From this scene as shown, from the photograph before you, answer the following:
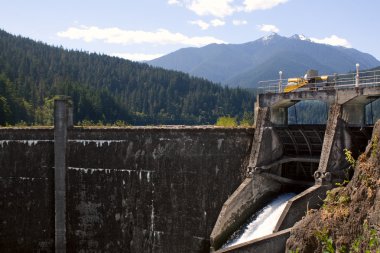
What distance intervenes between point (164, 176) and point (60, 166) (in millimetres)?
7215

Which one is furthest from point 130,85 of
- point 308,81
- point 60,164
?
point 308,81

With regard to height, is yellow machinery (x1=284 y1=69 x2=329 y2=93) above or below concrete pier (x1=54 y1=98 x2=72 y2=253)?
above

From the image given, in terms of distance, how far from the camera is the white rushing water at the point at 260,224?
20.2 meters

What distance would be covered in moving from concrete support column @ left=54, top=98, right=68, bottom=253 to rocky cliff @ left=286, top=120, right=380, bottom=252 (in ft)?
54.0

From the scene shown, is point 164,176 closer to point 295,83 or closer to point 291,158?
point 291,158

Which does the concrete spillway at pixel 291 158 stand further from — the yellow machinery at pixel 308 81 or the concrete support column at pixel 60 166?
the concrete support column at pixel 60 166

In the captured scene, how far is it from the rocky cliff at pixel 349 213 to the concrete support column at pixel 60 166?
54.0 feet

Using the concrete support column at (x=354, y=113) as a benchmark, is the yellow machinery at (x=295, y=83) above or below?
above

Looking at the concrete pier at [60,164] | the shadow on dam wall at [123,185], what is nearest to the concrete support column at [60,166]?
the concrete pier at [60,164]

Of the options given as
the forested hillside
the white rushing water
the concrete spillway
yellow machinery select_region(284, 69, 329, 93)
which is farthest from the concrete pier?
the forested hillside

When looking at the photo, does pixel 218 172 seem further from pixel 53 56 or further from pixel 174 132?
pixel 53 56

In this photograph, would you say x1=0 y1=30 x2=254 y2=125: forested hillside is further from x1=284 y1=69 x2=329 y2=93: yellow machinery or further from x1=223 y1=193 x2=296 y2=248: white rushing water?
x1=223 y1=193 x2=296 y2=248: white rushing water

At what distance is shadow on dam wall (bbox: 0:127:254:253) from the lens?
23.9 metres

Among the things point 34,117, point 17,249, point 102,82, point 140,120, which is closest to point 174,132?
point 17,249
